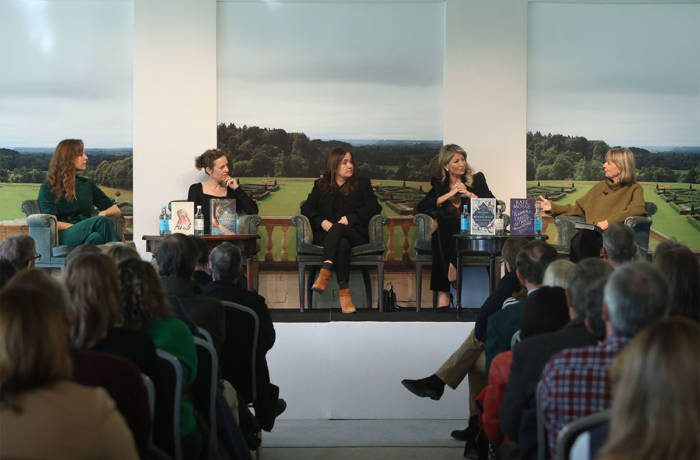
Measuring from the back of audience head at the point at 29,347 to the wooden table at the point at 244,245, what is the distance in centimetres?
565

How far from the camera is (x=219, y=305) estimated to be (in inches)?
158

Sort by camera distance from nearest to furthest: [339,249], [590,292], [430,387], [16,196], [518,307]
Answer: [590,292]
[518,307]
[430,387]
[339,249]
[16,196]

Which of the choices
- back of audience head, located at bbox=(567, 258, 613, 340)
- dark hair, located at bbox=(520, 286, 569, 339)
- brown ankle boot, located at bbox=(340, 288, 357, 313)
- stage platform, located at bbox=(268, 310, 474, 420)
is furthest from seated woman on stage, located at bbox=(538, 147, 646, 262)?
back of audience head, located at bbox=(567, 258, 613, 340)

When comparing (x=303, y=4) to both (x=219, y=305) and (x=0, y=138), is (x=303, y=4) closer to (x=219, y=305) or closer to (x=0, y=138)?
(x=0, y=138)

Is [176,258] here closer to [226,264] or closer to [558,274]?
[226,264]

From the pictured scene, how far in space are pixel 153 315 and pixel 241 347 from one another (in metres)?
1.39

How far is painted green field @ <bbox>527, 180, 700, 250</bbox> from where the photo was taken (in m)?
9.07

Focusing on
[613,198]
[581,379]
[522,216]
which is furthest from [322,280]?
[581,379]

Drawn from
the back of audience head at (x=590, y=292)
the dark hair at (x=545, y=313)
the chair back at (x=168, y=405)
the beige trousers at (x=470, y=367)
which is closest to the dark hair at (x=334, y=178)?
the beige trousers at (x=470, y=367)

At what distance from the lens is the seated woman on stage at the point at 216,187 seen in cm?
828

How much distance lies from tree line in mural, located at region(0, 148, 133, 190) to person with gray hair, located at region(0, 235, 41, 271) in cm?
418

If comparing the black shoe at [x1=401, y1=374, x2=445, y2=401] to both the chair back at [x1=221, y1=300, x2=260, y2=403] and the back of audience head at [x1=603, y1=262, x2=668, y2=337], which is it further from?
the back of audience head at [x1=603, y1=262, x2=668, y2=337]

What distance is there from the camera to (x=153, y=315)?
316 centimetres

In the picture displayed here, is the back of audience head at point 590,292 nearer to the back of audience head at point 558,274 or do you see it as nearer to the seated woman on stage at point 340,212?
the back of audience head at point 558,274
